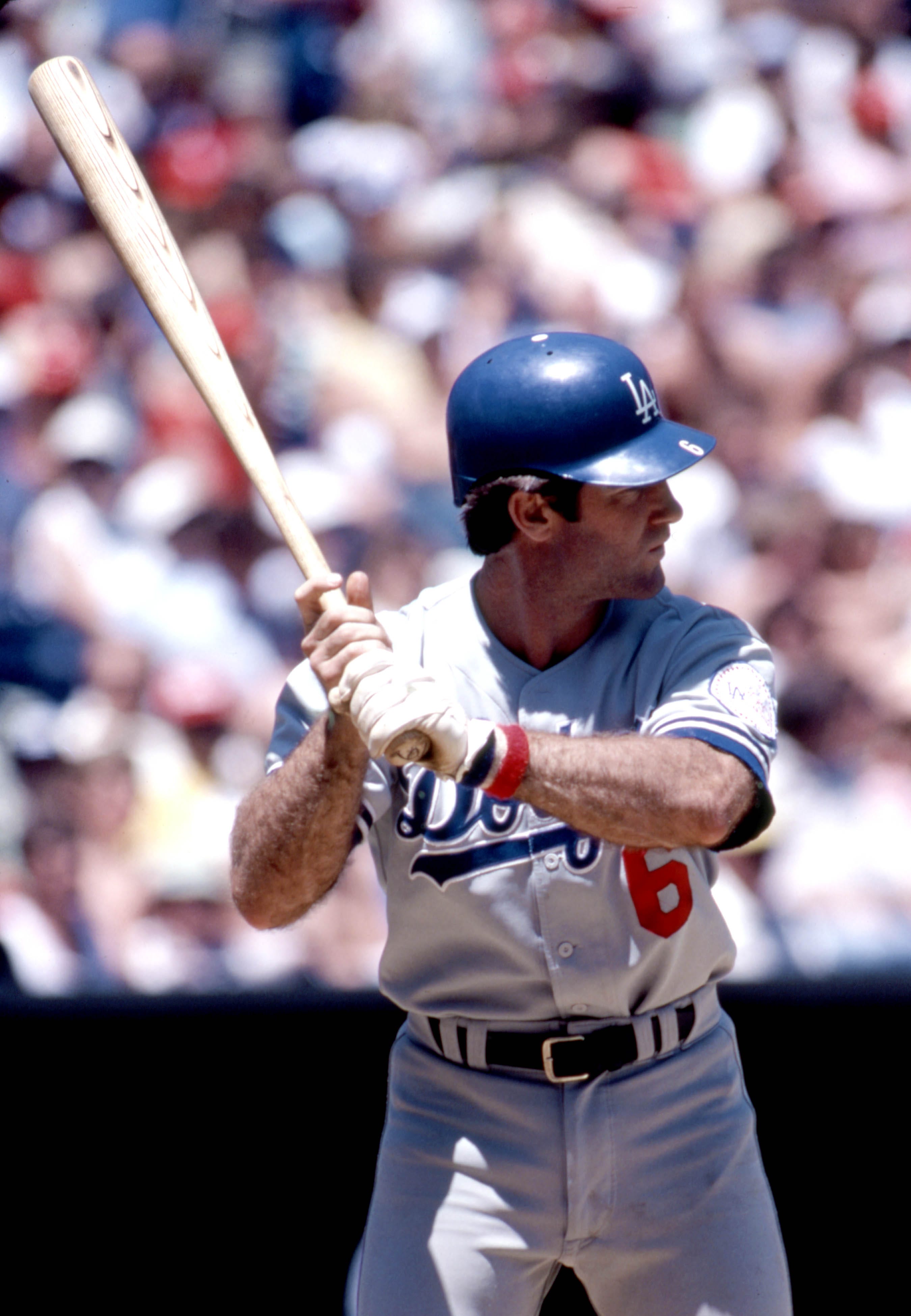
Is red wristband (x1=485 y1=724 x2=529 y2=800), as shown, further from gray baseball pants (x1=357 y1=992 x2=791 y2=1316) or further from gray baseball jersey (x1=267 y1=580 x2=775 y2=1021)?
gray baseball pants (x1=357 y1=992 x2=791 y2=1316)

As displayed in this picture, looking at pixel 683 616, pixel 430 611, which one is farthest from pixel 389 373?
pixel 683 616

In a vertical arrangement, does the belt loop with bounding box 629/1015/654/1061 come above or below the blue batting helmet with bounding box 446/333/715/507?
below

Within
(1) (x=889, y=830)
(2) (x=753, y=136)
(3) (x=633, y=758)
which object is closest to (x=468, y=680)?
(3) (x=633, y=758)

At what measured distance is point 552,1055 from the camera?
152 cm

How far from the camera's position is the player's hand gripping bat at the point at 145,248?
1.68 metres

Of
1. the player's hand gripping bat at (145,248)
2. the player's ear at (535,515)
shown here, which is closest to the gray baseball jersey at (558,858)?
the player's ear at (535,515)

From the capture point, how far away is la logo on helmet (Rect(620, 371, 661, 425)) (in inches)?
63.1

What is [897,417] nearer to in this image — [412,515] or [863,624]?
[863,624]

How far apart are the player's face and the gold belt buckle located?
499 millimetres

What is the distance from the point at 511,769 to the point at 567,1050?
370 millimetres

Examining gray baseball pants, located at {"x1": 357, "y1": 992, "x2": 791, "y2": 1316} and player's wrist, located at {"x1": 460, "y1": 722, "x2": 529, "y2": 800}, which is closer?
player's wrist, located at {"x1": 460, "y1": 722, "x2": 529, "y2": 800}

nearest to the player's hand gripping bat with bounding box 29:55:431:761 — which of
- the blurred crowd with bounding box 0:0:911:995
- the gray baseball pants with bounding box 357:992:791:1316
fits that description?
the gray baseball pants with bounding box 357:992:791:1316

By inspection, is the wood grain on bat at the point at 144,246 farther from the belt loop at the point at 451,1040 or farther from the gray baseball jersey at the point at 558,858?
the belt loop at the point at 451,1040

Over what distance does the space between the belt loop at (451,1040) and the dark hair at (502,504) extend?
55 centimetres
